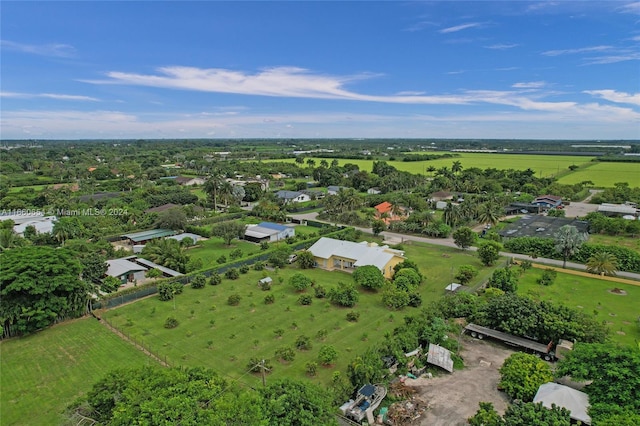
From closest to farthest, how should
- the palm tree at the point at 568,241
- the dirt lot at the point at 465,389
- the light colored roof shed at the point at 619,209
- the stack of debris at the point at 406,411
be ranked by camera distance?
1. the stack of debris at the point at 406,411
2. the dirt lot at the point at 465,389
3. the palm tree at the point at 568,241
4. the light colored roof shed at the point at 619,209

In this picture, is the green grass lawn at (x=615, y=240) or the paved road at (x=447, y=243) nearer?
the paved road at (x=447, y=243)

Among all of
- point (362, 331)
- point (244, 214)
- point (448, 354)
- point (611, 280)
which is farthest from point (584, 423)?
point (244, 214)

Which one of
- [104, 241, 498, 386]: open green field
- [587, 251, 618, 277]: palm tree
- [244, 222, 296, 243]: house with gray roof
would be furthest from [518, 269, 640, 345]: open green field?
[244, 222, 296, 243]: house with gray roof

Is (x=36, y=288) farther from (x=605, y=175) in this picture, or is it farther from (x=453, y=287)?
(x=605, y=175)

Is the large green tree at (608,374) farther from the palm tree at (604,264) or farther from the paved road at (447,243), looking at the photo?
the paved road at (447,243)

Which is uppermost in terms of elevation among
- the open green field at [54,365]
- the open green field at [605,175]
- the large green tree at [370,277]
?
the open green field at [605,175]

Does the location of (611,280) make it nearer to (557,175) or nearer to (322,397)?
(322,397)

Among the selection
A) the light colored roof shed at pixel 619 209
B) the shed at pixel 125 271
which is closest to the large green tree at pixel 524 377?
the shed at pixel 125 271
